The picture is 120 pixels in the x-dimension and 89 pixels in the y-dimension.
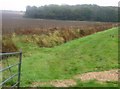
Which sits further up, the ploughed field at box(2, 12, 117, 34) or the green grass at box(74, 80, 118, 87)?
the ploughed field at box(2, 12, 117, 34)

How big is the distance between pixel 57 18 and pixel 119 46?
40576 millimetres

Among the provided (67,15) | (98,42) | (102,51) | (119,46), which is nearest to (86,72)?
(102,51)

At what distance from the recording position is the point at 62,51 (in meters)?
24.1

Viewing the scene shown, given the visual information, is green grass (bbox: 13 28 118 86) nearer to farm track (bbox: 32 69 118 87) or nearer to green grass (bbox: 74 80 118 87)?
farm track (bbox: 32 69 118 87)

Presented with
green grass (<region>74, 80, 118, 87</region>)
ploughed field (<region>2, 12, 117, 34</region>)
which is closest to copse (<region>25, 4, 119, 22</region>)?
ploughed field (<region>2, 12, 117, 34</region>)

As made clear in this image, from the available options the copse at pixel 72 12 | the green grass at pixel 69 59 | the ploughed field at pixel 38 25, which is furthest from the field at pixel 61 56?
the copse at pixel 72 12

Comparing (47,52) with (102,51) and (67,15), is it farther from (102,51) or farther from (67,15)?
(67,15)

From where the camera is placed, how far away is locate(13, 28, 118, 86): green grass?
1573 cm

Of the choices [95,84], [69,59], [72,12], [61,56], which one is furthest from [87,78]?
[72,12]

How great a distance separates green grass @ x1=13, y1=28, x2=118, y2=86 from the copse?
3001 centimetres

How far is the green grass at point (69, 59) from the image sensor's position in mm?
15727

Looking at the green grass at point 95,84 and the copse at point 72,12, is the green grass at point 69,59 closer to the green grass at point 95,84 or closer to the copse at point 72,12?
the green grass at point 95,84

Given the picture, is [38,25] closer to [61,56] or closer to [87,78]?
[61,56]

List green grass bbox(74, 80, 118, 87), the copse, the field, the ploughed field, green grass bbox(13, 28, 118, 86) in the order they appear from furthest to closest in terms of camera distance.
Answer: the copse → the ploughed field → green grass bbox(13, 28, 118, 86) → the field → green grass bbox(74, 80, 118, 87)
